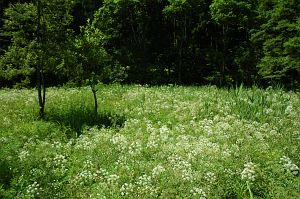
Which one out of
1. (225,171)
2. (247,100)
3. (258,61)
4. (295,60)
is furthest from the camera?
(258,61)

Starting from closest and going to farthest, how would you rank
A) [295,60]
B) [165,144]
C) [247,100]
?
[165,144] → [247,100] → [295,60]

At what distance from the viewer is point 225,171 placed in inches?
436

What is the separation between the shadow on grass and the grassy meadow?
0.05 meters

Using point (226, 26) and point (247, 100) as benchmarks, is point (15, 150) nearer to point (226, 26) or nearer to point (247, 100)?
point (247, 100)

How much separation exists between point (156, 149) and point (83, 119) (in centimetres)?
525

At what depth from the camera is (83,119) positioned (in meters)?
16.9

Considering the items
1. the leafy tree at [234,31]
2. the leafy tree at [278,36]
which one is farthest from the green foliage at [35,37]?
the leafy tree at [234,31]

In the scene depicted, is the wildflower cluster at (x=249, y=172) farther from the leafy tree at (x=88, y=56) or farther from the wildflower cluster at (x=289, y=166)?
the leafy tree at (x=88, y=56)

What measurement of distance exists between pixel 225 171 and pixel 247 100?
27.0ft

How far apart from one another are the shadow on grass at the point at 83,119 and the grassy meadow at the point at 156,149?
0.16ft

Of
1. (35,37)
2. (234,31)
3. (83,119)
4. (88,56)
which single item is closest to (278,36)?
(234,31)

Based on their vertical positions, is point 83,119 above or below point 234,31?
below

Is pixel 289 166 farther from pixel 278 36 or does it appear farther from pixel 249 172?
pixel 278 36

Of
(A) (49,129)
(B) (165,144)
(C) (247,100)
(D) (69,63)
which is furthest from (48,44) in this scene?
(C) (247,100)
